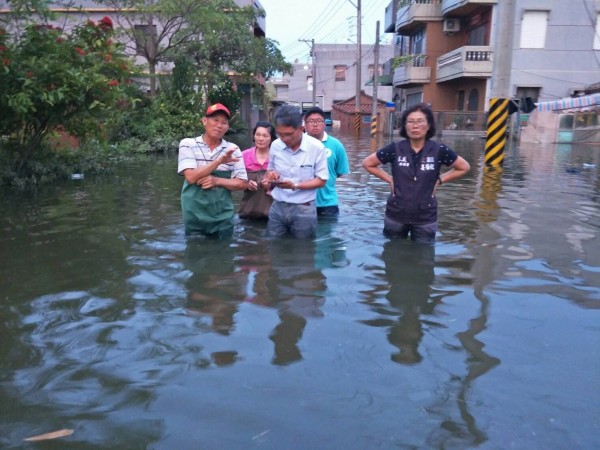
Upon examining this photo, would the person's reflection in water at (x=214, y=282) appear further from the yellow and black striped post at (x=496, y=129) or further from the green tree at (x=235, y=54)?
the green tree at (x=235, y=54)

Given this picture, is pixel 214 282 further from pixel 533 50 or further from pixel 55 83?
pixel 533 50

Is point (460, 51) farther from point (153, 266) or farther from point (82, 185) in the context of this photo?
point (153, 266)

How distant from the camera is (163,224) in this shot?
7695 mm

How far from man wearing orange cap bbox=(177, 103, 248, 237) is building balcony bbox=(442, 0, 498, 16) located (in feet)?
99.2

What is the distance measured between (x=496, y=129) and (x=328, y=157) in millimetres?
8071

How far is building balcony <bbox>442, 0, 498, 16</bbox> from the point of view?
105 feet

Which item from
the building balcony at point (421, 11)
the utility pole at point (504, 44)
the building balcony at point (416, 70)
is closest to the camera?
the utility pole at point (504, 44)

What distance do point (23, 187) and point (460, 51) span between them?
27.7m

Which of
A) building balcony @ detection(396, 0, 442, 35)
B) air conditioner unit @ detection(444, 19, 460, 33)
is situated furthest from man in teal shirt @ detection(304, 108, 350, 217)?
building balcony @ detection(396, 0, 442, 35)

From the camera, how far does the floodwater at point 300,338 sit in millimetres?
2859

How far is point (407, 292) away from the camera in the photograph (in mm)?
4922

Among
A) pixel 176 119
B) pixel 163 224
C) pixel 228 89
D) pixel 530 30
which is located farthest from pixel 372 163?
pixel 530 30

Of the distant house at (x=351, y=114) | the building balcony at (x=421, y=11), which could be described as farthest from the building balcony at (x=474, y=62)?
the distant house at (x=351, y=114)

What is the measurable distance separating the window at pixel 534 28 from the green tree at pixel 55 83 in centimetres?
2581
